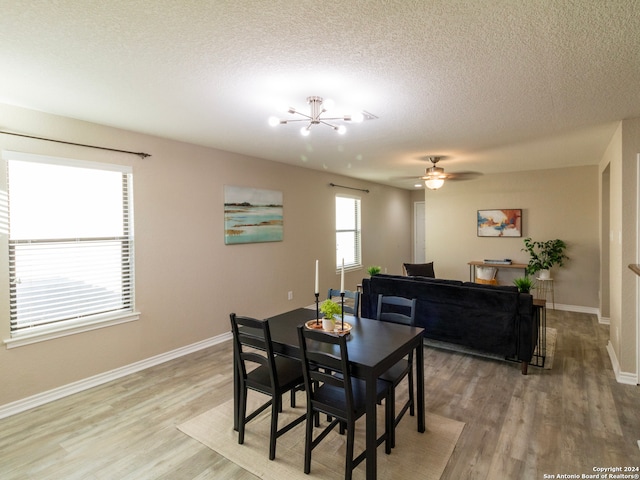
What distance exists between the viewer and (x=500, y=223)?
21.6ft

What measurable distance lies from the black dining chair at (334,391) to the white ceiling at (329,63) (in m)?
1.62

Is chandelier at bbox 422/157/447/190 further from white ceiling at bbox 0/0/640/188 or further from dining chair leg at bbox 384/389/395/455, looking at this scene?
dining chair leg at bbox 384/389/395/455

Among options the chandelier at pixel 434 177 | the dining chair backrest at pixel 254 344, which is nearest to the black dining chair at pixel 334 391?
the dining chair backrest at pixel 254 344

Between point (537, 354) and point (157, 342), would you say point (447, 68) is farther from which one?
point (157, 342)

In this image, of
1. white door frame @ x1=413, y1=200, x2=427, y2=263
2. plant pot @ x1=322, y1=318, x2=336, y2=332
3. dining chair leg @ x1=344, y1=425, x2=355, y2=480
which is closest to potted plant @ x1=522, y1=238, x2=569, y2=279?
white door frame @ x1=413, y1=200, x2=427, y2=263

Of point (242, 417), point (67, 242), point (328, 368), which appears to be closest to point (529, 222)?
point (328, 368)

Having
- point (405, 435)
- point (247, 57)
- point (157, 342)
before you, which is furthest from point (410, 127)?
point (157, 342)

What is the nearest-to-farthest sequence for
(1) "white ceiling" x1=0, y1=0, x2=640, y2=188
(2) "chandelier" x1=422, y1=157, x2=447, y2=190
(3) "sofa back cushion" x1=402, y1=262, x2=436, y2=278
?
(1) "white ceiling" x1=0, y1=0, x2=640, y2=188 → (2) "chandelier" x1=422, y1=157, x2=447, y2=190 → (3) "sofa back cushion" x1=402, y1=262, x2=436, y2=278

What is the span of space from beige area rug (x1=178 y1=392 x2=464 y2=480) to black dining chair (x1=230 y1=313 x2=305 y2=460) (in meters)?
0.10

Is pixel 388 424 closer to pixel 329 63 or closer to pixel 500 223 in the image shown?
pixel 329 63

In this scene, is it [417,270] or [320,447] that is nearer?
[320,447]

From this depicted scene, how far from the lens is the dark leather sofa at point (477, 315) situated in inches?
137

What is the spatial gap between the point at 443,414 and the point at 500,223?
4.87m

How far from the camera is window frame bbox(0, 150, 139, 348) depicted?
2812mm
